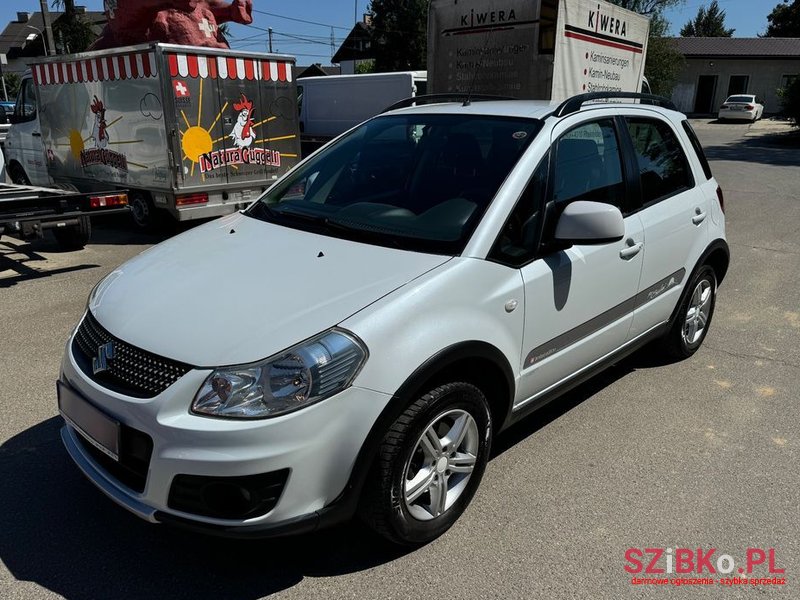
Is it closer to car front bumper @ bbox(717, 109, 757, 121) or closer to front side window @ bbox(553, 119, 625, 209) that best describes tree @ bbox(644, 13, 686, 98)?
car front bumper @ bbox(717, 109, 757, 121)

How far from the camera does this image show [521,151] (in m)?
3.05

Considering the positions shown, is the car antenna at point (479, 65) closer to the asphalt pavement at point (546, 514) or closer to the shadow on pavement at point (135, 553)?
the asphalt pavement at point (546, 514)

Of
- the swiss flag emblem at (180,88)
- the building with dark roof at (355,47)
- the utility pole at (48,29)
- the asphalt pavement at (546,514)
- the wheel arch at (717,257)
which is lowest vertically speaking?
the asphalt pavement at (546,514)

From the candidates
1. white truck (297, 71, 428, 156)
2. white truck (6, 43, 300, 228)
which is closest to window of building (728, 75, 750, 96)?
white truck (297, 71, 428, 156)

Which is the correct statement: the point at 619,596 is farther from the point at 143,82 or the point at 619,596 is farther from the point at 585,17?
the point at 143,82

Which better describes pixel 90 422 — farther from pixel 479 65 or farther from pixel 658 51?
pixel 658 51

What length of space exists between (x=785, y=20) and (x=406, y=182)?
69.7m

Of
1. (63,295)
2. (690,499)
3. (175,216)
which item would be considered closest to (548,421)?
(690,499)

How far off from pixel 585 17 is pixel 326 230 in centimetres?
603

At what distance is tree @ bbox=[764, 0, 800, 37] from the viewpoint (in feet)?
182

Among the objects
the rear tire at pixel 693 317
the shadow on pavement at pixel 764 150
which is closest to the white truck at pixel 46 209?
the rear tire at pixel 693 317

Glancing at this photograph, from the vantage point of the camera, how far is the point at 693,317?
4551 millimetres

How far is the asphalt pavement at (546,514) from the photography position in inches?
98.4

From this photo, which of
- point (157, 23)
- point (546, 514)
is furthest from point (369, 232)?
point (157, 23)
